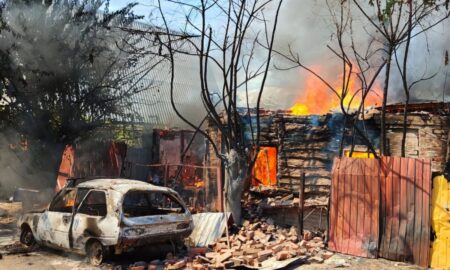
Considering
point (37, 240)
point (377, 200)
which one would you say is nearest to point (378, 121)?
point (377, 200)

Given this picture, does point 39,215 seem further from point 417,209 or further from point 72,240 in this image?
point 417,209

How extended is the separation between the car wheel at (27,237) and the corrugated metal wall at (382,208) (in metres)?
5.80

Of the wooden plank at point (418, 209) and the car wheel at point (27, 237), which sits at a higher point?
the wooden plank at point (418, 209)

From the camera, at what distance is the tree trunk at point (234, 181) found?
9.05 metres

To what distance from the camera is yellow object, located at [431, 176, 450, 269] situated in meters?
6.40

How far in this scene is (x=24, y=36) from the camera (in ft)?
37.3

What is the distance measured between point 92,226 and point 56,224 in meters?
1.11

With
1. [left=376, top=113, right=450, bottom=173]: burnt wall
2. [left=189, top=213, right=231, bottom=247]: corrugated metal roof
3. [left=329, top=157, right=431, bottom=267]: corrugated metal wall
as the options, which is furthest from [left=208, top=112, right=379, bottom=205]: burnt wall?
[left=329, top=157, right=431, bottom=267]: corrugated metal wall

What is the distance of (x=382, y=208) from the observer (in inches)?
277

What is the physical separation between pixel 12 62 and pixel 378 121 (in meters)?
10.5

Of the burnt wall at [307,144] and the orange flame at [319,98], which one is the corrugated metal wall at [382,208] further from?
the orange flame at [319,98]

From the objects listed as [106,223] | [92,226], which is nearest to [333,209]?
[106,223]

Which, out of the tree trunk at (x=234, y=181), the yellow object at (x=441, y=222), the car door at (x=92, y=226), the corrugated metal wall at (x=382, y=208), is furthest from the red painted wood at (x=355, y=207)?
the car door at (x=92, y=226)

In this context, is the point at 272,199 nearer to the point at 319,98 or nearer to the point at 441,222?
the point at 441,222
